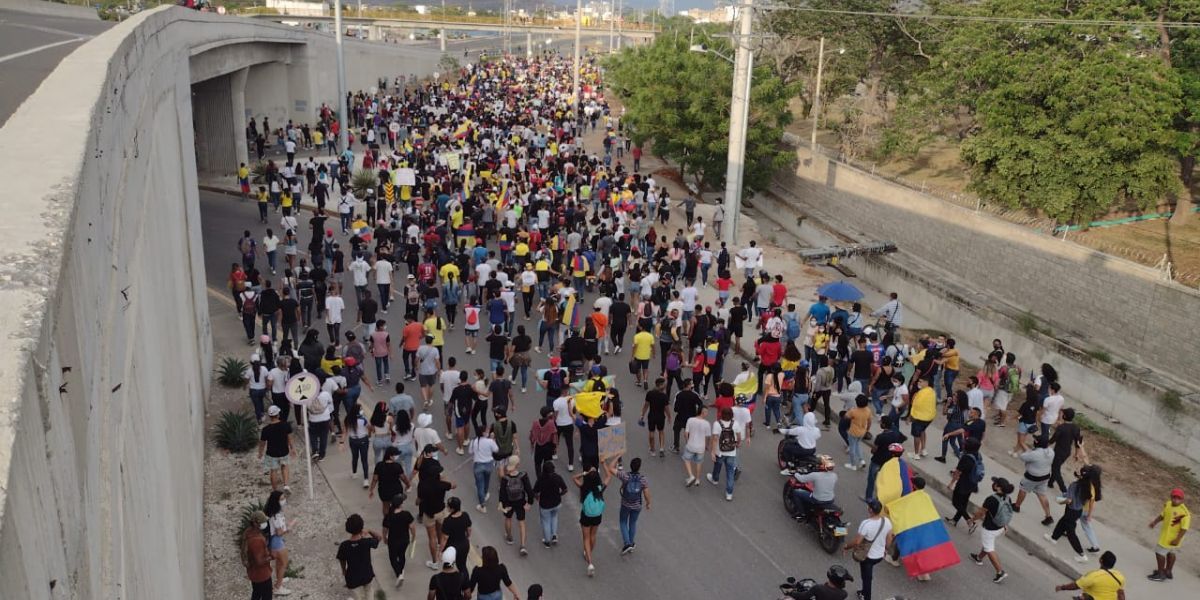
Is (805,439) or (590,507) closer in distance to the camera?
(590,507)

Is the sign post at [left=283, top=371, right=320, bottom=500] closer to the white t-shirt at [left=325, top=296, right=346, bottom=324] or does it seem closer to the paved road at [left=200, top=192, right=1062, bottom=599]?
the paved road at [left=200, top=192, right=1062, bottom=599]

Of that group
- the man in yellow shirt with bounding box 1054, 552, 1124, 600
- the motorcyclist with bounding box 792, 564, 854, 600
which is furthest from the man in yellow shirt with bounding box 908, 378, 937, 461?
the motorcyclist with bounding box 792, 564, 854, 600

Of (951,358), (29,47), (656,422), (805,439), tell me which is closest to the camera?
(805,439)

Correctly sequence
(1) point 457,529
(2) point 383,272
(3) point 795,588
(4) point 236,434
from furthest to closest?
(2) point 383,272 → (4) point 236,434 → (1) point 457,529 → (3) point 795,588

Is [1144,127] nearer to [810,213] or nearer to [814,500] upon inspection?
[810,213]

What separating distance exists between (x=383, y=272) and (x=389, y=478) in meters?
9.07

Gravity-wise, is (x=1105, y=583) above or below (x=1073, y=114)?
below

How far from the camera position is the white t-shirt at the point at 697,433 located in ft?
43.3

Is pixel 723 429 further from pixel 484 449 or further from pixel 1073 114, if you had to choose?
pixel 1073 114

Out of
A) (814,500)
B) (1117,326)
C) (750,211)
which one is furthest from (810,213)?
(814,500)

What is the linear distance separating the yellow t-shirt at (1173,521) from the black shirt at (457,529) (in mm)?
8455

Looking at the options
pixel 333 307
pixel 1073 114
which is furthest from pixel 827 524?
pixel 1073 114

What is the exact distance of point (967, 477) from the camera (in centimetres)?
1238

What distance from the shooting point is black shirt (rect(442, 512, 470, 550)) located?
33.3ft
